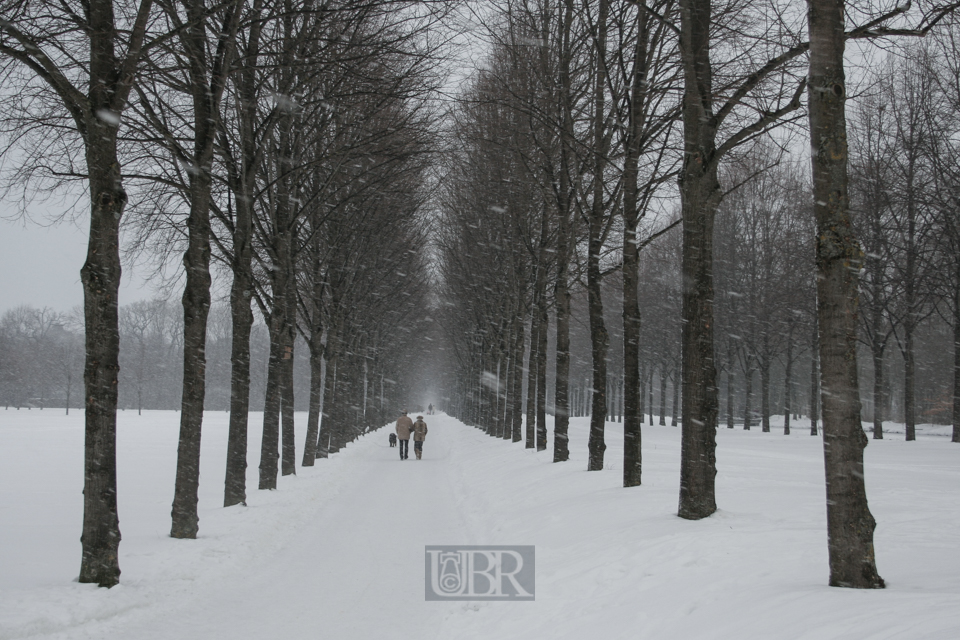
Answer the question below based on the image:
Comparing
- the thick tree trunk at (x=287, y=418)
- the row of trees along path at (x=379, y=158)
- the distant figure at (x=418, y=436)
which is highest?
the row of trees along path at (x=379, y=158)

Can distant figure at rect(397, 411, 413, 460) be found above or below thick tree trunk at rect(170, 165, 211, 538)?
below

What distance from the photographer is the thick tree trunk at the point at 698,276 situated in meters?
6.96

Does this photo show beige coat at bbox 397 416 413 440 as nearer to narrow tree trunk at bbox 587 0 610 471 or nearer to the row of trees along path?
the row of trees along path

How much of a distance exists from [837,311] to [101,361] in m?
6.67

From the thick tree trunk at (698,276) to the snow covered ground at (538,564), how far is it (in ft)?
1.74

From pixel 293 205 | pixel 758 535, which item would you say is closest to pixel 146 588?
pixel 758 535

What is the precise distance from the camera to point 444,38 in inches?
378

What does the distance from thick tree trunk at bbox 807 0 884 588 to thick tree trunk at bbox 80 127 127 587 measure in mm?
6334

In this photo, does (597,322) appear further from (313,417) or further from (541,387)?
(313,417)

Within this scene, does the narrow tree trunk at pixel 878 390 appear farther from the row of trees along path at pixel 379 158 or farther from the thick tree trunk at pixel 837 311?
the thick tree trunk at pixel 837 311

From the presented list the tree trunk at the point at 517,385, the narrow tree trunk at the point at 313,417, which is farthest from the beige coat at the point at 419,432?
the narrow tree trunk at the point at 313,417

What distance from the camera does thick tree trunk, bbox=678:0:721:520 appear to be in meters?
6.96

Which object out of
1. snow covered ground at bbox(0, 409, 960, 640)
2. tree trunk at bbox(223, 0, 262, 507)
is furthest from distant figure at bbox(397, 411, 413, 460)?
tree trunk at bbox(223, 0, 262, 507)

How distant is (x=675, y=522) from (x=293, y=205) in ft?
37.7
